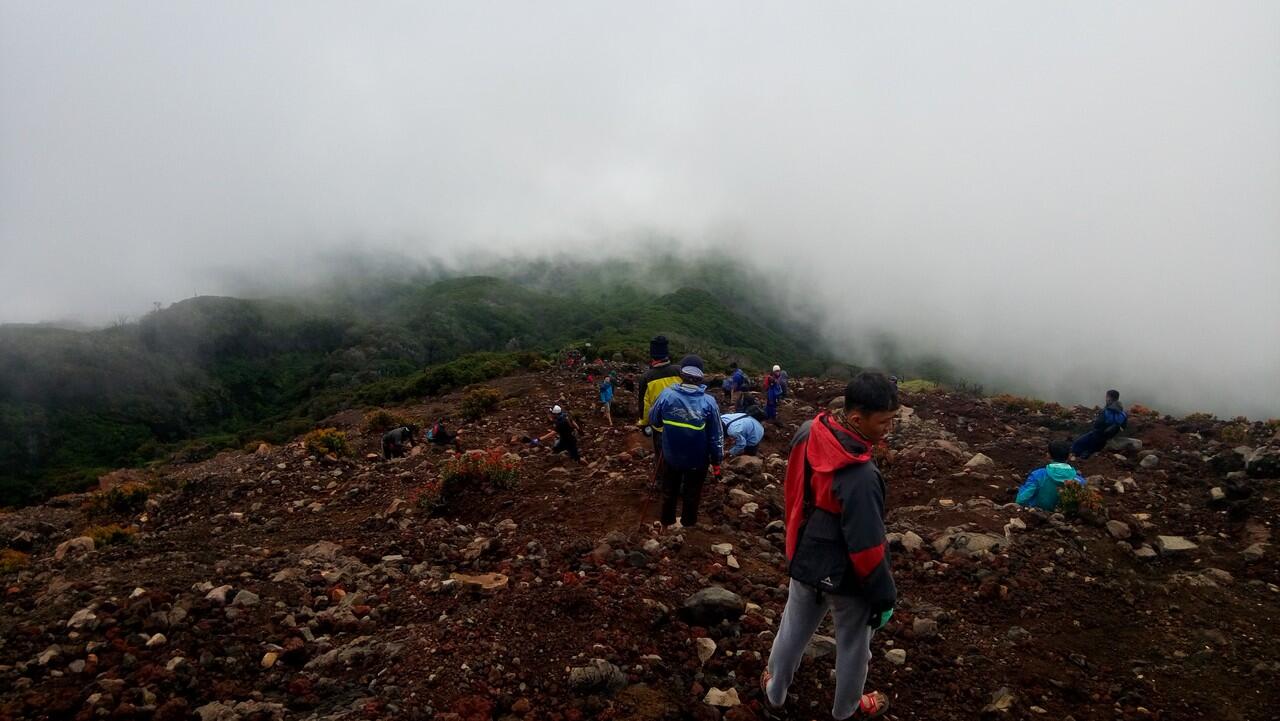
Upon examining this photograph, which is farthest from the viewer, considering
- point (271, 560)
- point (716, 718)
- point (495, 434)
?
point (495, 434)

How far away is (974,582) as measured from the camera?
618 centimetres

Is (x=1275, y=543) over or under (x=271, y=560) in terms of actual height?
under

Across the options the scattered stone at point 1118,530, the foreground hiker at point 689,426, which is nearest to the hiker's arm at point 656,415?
the foreground hiker at point 689,426

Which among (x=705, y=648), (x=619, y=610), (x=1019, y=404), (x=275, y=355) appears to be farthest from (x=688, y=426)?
(x=275, y=355)

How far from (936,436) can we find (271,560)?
46.0 feet

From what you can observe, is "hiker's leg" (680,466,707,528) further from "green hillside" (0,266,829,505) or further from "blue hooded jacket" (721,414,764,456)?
"green hillside" (0,266,829,505)

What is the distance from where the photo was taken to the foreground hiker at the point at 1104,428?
37.8 feet

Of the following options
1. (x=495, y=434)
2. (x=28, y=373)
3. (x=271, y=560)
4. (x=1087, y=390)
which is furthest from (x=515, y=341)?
(x=1087, y=390)

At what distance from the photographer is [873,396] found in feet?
10.4

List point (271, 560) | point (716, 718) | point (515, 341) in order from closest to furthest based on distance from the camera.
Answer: point (716, 718)
point (271, 560)
point (515, 341)

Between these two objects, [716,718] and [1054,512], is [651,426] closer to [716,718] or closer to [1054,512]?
[716,718]

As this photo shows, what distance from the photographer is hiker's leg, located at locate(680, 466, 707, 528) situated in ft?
20.6

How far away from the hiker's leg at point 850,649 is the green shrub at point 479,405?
14373 mm

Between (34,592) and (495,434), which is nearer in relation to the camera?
(34,592)
